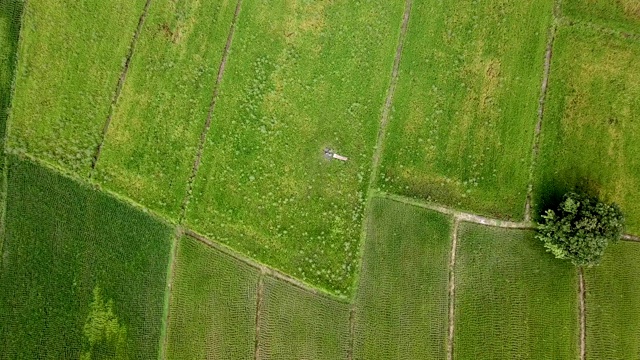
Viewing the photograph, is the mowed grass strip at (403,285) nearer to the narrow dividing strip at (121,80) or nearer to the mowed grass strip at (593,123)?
the mowed grass strip at (593,123)

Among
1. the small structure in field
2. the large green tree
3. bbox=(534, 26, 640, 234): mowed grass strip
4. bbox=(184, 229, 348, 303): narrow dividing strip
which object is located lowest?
bbox=(184, 229, 348, 303): narrow dividing strip

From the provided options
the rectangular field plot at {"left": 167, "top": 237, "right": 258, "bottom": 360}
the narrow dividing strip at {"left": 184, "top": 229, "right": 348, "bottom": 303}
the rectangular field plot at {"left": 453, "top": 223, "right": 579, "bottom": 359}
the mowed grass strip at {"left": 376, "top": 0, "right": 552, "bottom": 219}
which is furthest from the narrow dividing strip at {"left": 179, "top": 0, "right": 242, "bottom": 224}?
the rectangular field plot at {"left": 453, "top": 223, "right": 579, "bottom": 359}

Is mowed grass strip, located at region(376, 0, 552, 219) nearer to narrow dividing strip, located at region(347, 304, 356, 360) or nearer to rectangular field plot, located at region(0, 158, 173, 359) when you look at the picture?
narrow dividing strip, located at region(347, 304, 356, 360)

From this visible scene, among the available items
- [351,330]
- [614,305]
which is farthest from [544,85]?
[351,330]

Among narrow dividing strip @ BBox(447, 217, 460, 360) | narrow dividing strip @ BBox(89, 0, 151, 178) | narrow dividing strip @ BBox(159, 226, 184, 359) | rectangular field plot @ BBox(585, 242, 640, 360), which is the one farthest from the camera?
narrow dividing strip @ BBox(89, 0, 151, 178)

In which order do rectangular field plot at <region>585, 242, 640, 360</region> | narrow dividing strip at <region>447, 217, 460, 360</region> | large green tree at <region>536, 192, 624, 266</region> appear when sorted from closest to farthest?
large green tree at <region>536, 192, 624, 266</region>, rectangular field plot at <region>585, 242, 640, 360</region>, narrow dividing strip at <region>447, 217, 460, 360</region>

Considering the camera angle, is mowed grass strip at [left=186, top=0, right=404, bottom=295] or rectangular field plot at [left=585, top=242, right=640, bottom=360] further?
mowed grass strip at [left=186, top=0, right=404, bottom=295]
